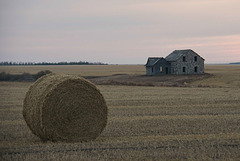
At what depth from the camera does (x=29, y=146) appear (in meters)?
10.5

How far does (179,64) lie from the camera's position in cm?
5653

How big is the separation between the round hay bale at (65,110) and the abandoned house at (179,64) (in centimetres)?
4424

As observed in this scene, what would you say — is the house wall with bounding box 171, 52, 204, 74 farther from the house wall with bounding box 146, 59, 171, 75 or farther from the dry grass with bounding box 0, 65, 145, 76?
the dry grass with bounding box 0, 65, 145, 76

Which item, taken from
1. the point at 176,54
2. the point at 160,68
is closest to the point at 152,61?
the point at 160,68

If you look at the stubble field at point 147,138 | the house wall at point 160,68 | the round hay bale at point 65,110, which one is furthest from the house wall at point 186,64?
the round hay bale at point 65,110

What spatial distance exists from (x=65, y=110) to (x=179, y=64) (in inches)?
1798

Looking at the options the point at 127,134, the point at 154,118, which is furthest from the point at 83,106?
the point at 154,118

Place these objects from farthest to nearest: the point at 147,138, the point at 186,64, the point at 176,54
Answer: the point at 176,54 → the point at 186,64 → the point at 147,138

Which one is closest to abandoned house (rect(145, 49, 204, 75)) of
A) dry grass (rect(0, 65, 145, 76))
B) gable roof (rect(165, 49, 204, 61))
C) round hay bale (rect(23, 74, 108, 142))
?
gable roof (rect(165, 49, 204, 61))

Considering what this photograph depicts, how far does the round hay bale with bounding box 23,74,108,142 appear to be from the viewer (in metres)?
11.5

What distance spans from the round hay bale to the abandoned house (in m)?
44.2

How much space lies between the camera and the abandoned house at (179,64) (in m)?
56.4

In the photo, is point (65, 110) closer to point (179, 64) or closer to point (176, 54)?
point (179, 64)

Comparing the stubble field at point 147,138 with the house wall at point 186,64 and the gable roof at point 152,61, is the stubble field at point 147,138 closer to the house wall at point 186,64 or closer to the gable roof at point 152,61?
the house wall at point 186,64
